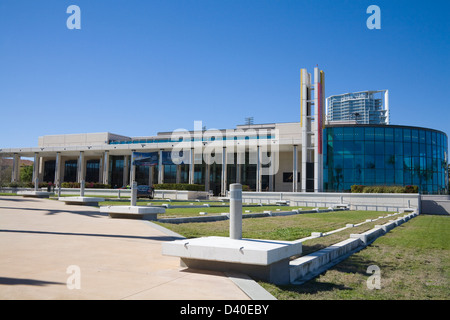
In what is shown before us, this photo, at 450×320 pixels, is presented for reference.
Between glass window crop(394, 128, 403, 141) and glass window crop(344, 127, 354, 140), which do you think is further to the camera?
glass window crop(394, 128, 403, 141)

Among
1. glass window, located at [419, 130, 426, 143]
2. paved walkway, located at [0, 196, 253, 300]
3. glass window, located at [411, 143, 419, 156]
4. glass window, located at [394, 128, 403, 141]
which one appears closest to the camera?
paved walkway, located at [0, 196, 253, 300]

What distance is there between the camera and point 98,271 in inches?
218

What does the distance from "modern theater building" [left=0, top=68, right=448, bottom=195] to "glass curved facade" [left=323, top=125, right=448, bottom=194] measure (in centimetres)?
13

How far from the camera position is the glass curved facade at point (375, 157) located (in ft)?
153

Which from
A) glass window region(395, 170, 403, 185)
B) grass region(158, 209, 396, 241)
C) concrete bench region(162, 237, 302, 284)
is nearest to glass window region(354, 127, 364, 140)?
glass window region(395, 170, 403, 185)

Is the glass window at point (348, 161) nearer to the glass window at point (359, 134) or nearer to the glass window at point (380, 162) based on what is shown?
the glass window at point (359, 134)

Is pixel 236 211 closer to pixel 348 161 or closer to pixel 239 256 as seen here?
pixel 239 256

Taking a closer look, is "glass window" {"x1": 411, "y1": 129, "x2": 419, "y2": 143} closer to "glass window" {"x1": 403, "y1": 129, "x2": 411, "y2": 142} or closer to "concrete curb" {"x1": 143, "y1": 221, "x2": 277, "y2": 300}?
"glass window" {"x1": 403, "y1": 129, "x2": 411, "y2": 142}

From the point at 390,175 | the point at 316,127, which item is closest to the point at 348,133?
the point at 390,175

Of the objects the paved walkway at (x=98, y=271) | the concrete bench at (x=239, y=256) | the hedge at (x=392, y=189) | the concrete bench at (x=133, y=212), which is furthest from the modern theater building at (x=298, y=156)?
the concrete bench at (x=239, y=256)

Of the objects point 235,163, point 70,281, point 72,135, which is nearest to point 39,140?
point 72,135

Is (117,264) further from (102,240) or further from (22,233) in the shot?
(22,233)

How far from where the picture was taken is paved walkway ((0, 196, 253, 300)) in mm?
4430
